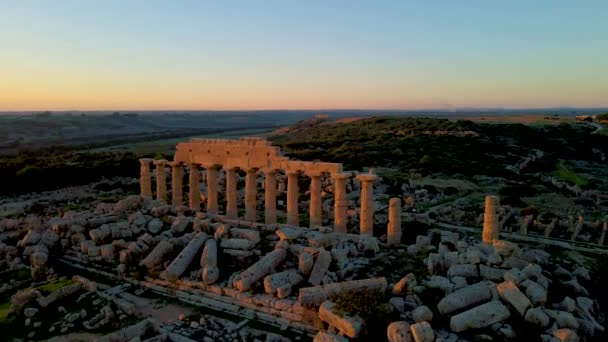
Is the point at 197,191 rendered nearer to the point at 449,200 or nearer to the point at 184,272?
the point at 184,272

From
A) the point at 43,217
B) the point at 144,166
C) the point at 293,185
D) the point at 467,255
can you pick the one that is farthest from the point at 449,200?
the point at 43,217

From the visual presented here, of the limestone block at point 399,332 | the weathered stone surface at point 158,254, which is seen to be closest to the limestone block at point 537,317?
the limestone block at point 399,332

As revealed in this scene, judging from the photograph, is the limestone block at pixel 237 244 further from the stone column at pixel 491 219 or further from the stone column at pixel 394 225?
the stone column at pixel 491 219

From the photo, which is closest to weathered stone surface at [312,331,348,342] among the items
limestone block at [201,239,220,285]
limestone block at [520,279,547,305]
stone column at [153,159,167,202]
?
limestone block at [201,239,220,285]

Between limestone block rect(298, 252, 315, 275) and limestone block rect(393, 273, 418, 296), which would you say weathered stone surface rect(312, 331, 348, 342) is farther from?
limestone block rect(298, 252, 315, 275)

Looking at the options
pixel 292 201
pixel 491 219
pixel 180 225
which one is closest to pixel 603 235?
pixel 491 219
